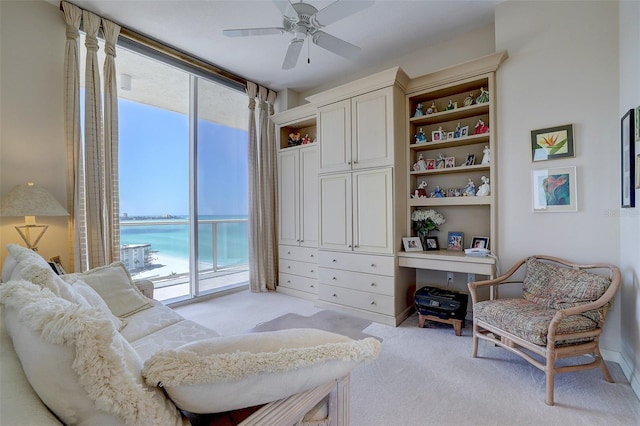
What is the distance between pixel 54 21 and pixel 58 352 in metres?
3.39

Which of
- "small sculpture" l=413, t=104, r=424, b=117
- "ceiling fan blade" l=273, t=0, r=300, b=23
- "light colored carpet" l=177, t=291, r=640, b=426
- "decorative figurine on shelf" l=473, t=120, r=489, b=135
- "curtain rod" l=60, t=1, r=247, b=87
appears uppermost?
"curtain rod" l=60, t=1, r=247, b=87

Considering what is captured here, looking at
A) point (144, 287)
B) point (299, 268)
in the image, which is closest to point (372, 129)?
point (299, 268)

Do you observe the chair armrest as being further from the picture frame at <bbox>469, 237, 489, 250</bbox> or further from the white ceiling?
the picture frame at <bbox>469, 237, 489, 250</bbox>

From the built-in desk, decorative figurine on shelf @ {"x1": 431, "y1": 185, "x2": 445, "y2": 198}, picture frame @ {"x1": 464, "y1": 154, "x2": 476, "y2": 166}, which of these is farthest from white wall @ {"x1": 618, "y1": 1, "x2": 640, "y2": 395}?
decorative figurine on shelf @ {"x1": 431, "y1": 185, "x2": 445, "y2": 198}

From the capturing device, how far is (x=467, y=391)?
5.81 feet

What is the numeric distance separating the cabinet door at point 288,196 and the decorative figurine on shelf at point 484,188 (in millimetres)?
2251

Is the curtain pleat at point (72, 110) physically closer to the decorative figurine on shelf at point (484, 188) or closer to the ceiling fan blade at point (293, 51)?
the ceiling fan blade at point (293, 51)

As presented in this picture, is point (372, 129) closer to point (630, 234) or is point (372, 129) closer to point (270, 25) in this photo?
point (270, 25)

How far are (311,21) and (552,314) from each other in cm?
267

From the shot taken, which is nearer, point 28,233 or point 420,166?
point 28,233

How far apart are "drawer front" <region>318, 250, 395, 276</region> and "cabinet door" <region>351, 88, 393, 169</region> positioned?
1014mm

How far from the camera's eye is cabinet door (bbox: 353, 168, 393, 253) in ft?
9.59

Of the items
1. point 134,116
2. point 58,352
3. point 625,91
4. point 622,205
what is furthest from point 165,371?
point 134,116

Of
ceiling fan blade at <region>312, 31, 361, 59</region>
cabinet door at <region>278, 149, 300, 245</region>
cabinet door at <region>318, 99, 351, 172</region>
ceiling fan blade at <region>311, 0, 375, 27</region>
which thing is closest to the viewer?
ceiling fan blade at <region>311, 0, 375, 27</region>
